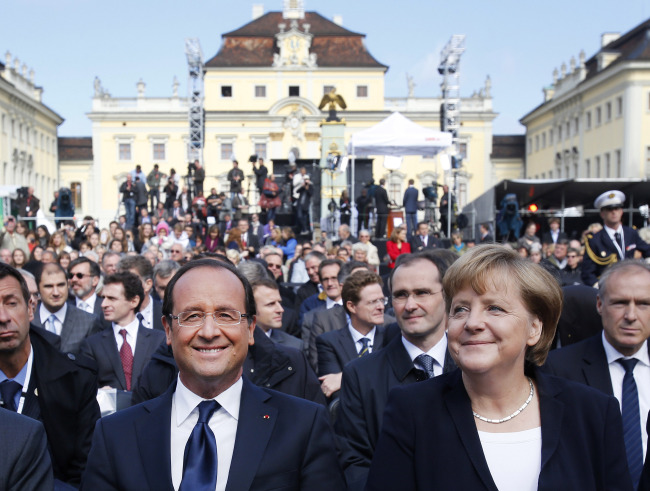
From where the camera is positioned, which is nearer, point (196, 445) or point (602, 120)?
point (196, 445)

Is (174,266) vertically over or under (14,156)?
under

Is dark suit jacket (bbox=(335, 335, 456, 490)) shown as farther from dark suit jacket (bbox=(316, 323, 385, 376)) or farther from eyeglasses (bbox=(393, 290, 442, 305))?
dark suit jacket (bbox=(316, 323, 385, 376))

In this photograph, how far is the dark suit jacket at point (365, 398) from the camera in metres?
3.59

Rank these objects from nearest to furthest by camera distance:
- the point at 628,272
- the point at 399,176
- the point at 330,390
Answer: the point at 628,272 < the point at 330,390 < the point at 399,176

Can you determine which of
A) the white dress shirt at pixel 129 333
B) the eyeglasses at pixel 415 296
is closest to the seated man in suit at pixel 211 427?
the eyeglasses at pixel 415 296

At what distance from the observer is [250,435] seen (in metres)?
2.60

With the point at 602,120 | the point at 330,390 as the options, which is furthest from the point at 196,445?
the point at 602,120

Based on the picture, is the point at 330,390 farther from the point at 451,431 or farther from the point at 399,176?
the point at 399,176

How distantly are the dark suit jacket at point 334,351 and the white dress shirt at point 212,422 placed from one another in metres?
3.03

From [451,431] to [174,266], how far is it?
5.68 metres

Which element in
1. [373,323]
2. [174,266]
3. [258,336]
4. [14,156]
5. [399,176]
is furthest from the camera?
[399,176]

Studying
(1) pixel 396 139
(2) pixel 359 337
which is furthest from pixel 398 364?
(1) pixel 396 139

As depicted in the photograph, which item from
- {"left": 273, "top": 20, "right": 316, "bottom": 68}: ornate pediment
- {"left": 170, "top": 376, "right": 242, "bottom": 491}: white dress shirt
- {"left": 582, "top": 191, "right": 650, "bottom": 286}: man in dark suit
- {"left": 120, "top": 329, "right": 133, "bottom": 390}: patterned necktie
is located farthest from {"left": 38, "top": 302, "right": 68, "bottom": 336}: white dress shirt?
{"left": 273, "top": 20, "right": 316, "bottom": 68}: ornate pediment

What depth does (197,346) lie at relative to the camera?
260cm
